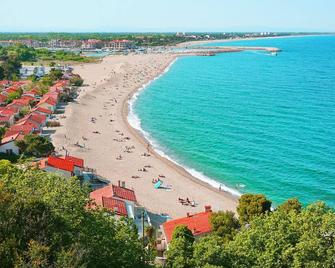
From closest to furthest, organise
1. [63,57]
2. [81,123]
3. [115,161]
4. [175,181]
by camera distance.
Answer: [175,181] → [115,161] → [81,123] → [63,57]

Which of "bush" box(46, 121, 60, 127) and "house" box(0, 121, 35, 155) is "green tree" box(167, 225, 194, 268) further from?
"bush" box(46, 121, 60, 127)

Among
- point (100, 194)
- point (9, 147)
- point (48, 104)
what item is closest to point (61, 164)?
point (100, 194)

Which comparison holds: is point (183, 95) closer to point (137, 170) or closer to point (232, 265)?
point (137, 170)

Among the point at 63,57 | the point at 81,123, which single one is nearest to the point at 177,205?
the point at 81,123

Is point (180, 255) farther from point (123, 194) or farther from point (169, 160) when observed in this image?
point (169, 160)

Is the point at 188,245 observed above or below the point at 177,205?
above

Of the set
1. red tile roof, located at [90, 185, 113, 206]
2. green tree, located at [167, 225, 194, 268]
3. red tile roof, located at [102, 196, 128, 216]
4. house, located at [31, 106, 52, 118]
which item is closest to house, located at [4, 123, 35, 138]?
house, located at [31, 106, 52, 118]
